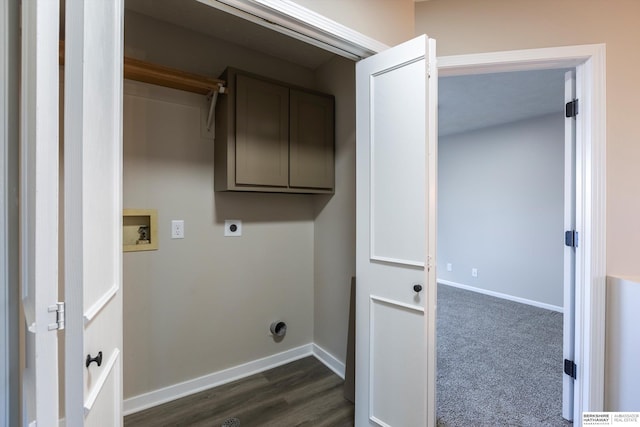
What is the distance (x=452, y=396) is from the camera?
76.2 inches

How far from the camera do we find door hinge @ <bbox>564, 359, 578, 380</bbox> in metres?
1.61

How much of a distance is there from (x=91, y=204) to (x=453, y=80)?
310 centimetres

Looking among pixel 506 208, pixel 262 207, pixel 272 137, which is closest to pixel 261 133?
pixel 272 137

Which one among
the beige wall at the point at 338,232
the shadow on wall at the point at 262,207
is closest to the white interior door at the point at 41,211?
the shadow on wall at the point at 262,207

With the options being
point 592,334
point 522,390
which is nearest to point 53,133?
point 592,334

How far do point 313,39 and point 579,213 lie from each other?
1739 millimetres

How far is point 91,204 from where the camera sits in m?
0.67

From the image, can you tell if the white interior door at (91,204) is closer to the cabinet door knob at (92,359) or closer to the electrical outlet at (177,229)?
the cabinet door knob at (92,359)

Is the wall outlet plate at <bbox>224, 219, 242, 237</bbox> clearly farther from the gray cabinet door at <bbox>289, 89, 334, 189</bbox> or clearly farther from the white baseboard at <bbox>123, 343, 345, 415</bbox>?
the white baseboard at <bbox>123, 343, 345, 415</bbox>

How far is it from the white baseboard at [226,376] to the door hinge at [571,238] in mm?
1724

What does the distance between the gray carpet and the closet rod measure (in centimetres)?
257

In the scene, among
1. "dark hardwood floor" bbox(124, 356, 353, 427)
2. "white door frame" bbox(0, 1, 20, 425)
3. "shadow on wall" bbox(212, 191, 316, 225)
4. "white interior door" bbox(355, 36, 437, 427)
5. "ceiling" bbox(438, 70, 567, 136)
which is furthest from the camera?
"ceiling" bbox(438, 70, 567, 136)

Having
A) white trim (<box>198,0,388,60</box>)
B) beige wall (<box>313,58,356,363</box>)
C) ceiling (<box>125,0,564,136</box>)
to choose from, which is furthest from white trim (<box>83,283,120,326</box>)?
ceiling (<box>125,0,564,136</box>)

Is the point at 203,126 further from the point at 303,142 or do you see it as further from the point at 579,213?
the point at 579,213
